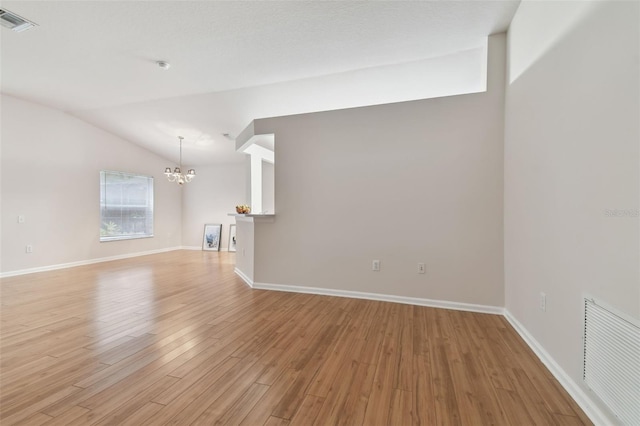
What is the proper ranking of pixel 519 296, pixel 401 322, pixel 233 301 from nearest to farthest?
pixel 519 296 → pixel 401 322 → pixel 233 301

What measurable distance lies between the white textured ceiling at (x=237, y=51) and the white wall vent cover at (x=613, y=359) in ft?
8.89

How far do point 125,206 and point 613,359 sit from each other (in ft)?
27.5

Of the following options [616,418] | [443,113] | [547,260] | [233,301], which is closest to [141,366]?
[233,301]

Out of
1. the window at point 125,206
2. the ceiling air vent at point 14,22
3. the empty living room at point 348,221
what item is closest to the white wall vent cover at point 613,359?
the empty living room at point 348,221

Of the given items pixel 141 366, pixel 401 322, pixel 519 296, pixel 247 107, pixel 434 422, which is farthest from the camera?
pixel 247 107

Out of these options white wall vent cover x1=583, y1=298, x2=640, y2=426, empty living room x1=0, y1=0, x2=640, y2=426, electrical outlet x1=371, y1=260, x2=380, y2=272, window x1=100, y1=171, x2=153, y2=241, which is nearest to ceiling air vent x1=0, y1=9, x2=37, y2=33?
empty living room x1=0, y1=0, x2=640, y2=426

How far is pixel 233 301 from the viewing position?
3.51 m

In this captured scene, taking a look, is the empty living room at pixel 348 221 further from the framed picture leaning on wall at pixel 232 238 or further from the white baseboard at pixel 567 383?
the framed picture leaning on wall at pixel 232 238

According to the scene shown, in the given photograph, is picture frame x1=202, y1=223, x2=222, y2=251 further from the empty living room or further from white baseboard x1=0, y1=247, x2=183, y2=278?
the empty living room

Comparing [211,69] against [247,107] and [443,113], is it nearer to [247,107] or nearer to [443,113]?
[247,107]

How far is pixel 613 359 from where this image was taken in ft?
4.37

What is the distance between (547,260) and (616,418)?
3.28ft

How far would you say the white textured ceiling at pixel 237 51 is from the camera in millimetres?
2658

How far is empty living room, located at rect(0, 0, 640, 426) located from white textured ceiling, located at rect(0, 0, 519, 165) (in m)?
0.03
